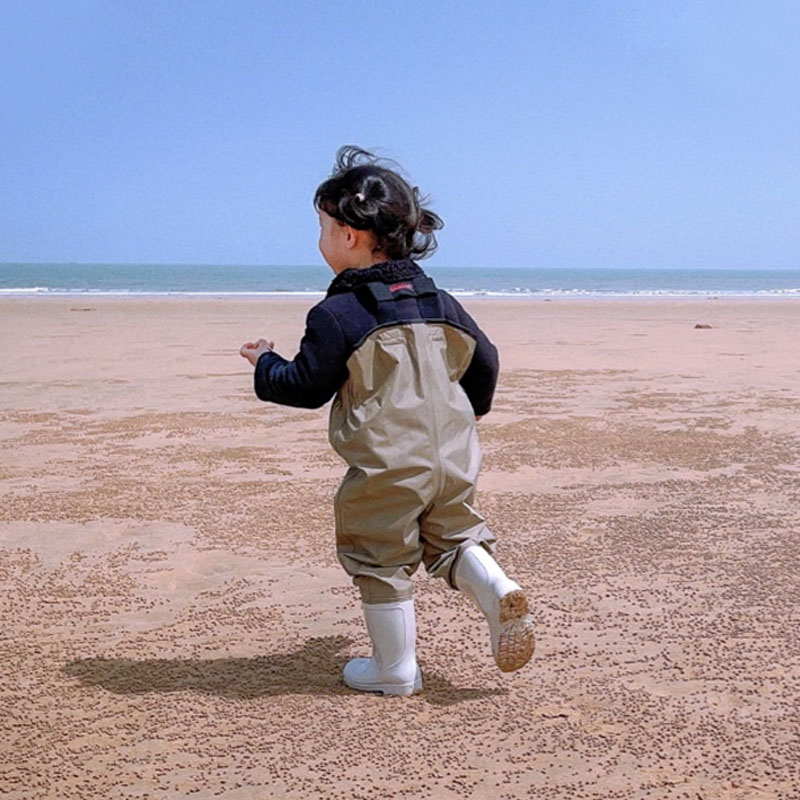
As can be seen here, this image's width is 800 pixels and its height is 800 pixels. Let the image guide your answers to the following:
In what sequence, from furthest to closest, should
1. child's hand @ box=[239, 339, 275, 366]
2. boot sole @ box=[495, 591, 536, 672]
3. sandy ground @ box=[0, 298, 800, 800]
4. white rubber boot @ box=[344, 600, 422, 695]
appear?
child's hand @ box=[239, 339, 275, 366], white rubber boot @ box=[344, 600, 422, 695], boot sole @ box=[495, 591, 536, 672], sandy ground @ box=[0, 298, 800, 800]

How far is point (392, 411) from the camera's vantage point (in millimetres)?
2684

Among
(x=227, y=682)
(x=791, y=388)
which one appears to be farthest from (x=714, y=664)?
(x=791, y=388)

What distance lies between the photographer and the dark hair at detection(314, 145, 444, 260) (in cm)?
279

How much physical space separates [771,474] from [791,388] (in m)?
3.66

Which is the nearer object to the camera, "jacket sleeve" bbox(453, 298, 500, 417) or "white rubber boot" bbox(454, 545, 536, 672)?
"white rubber boot" bbox(454, 545, 536, 672)

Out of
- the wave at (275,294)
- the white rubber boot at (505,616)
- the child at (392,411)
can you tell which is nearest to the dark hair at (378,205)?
the child at (392,411)

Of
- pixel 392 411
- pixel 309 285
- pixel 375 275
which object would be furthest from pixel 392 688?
pixel 309 285

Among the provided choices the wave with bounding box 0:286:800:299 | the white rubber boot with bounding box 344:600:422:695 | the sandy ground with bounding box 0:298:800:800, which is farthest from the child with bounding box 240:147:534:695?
the wave with bounding box 0:286:800:299

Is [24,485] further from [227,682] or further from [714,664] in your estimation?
[714,664]

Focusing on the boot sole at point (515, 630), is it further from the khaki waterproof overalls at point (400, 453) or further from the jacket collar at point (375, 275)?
the jacket collar at point (375, 275)

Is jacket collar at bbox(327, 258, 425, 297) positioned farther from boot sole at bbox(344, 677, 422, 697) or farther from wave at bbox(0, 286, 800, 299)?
wave at bbox(0, 286, 800, 299)

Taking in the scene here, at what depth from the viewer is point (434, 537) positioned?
111 inches

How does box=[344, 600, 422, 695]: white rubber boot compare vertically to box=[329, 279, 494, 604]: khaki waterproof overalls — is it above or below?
below

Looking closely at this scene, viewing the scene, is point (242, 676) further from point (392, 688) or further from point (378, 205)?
point (378, 205)
